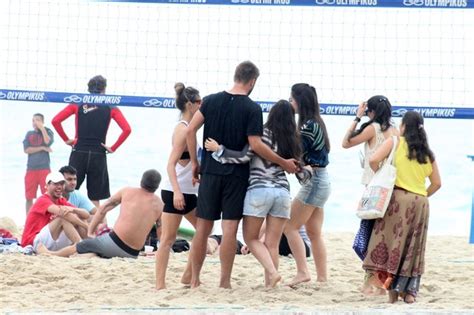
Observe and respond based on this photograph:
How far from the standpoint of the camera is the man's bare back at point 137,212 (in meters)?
10.4

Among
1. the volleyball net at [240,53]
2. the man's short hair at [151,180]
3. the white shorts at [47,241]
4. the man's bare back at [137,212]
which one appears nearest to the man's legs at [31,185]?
the volleyball net at [240,53]

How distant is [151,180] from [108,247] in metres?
0.79

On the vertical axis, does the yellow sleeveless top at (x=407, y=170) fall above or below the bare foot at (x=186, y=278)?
above

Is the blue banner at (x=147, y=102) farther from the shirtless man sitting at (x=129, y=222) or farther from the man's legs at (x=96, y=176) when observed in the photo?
the man's legs at (x=96, y=176)

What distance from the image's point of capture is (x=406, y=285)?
8.32 metres

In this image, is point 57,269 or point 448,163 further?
point 448,163

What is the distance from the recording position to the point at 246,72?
8477 mm

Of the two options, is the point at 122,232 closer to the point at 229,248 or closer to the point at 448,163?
the point at 229,248

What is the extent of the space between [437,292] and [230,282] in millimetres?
1489

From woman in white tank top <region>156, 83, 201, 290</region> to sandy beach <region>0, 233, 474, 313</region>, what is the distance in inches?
11.2

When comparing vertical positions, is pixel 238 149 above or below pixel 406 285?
above

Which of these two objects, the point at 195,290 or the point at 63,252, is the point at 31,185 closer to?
the point at 63,252

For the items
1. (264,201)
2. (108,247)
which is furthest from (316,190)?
(108,247)

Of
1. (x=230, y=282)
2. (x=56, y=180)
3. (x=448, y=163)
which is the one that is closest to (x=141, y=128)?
(x=448, y=163)
